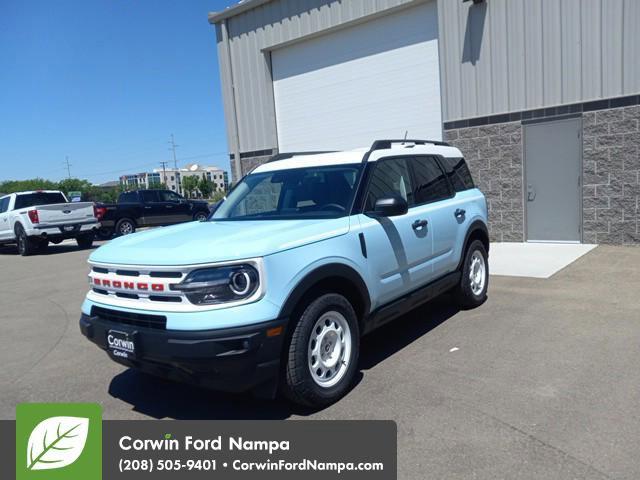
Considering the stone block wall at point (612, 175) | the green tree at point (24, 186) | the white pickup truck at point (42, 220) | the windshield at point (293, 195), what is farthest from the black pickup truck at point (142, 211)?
the green tree at point (24, 186)

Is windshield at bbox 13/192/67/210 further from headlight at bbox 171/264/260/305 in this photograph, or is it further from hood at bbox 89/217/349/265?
headlight at bbox 171/264/260/305

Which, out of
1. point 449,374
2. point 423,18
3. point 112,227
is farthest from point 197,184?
point 449,374

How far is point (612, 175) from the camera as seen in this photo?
955 centimetres

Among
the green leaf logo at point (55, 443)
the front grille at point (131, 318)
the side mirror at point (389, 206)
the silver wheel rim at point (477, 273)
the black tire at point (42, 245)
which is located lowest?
the black tire at point (42, 245)

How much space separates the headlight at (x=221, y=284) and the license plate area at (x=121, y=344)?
558 mm

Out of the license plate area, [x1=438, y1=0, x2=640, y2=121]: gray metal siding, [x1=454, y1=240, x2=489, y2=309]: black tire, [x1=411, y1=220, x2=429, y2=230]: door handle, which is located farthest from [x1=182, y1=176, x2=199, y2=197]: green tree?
the license plate area

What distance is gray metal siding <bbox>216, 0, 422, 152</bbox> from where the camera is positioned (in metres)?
12.9

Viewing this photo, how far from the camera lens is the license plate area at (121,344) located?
345cm

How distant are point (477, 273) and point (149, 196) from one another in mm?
17064

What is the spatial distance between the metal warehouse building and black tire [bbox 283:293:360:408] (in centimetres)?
775

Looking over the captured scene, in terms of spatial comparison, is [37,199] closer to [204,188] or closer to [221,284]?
[221,284]

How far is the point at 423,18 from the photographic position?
1157 centimetres

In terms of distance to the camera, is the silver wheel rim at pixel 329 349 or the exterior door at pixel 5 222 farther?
the exterior door at pixel 5 222

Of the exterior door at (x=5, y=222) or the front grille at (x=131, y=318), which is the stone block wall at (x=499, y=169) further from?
the exterior door at (x=5, y=222)
